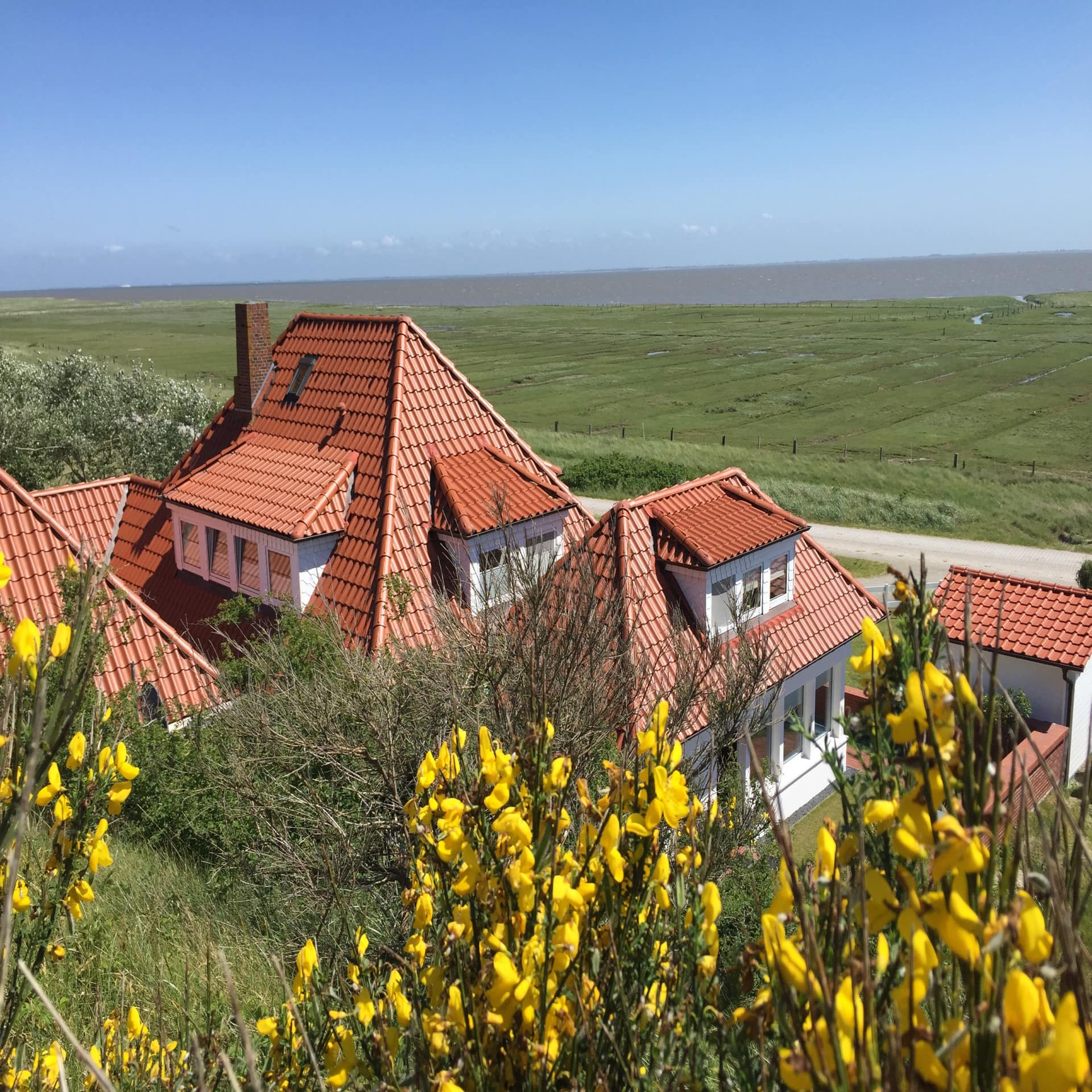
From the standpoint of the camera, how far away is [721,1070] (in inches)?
93.8

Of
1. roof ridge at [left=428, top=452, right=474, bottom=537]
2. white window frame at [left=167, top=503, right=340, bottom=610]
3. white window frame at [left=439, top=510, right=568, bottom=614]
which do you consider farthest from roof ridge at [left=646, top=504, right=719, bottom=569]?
white window frame at [left=167, top=503, right=340, bottom=610]

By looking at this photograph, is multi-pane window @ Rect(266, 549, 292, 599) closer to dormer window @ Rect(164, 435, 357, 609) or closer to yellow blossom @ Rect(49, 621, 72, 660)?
dormer window @ Rect(164, 435, 357, 609)

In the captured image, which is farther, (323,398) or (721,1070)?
(323,398)

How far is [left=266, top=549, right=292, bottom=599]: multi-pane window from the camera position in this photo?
14461 millimetres

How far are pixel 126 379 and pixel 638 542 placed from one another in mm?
20764

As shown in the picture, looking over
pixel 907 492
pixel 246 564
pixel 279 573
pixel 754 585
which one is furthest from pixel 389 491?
pixel 907 492

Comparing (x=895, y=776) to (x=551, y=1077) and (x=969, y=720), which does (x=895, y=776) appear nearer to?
(x=969, y=720)

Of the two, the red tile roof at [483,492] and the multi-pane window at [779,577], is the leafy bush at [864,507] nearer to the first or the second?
the multi-pane window at [779,577]

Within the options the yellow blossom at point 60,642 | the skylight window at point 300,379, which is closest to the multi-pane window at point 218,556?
the skylight window at point 300,379

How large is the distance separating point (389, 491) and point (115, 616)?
14.0ft

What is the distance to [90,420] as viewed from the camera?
2680 cm

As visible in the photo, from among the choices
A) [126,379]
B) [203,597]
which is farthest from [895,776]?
[126,379]

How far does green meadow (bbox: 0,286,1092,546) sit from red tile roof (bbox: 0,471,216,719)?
3102 centimetres

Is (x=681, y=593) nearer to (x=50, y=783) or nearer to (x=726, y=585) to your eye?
(x=726, y=585)
